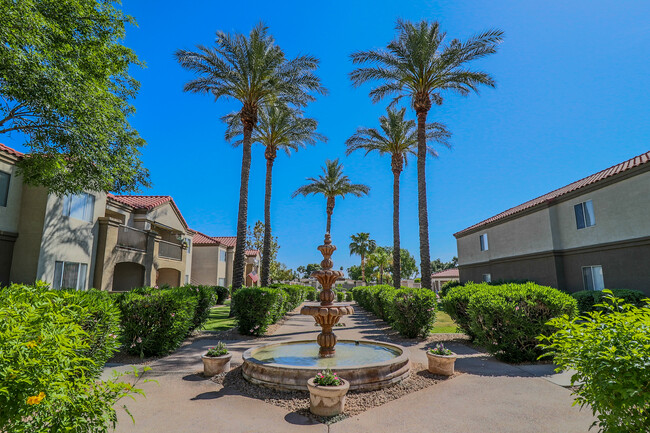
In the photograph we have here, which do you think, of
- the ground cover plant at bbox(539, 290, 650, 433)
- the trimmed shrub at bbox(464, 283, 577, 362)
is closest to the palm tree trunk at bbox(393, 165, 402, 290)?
the trimmed shrub at bbox(464, 283, 577, 362)

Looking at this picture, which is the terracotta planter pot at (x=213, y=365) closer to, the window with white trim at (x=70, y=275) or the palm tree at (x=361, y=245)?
the window with white trim at (x=70, y=275)

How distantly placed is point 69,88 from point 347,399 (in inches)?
468

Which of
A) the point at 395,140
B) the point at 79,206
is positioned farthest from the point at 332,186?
the point at 79,206

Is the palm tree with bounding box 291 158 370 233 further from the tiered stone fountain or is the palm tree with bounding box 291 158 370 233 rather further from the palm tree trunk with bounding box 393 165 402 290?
the tiered stone fountain

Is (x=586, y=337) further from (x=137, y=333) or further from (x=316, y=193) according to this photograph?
(x=316, y=193)

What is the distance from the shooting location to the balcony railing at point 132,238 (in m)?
19.8

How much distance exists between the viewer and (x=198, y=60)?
18125 millimetres

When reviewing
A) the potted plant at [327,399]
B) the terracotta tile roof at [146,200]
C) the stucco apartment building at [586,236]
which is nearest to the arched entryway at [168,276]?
the terracotta tile roof at [146,200]

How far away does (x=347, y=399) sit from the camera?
620cm

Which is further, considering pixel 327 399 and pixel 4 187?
pixel 4 187

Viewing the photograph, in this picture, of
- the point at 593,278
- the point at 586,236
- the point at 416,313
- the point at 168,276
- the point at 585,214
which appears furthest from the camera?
the point at 168,276

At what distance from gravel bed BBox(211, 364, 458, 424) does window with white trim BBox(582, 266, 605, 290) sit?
14.6 meters

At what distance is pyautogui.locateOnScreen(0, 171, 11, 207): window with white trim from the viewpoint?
45.8 feet

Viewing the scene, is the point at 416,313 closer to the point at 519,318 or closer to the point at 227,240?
the point at 519,318
